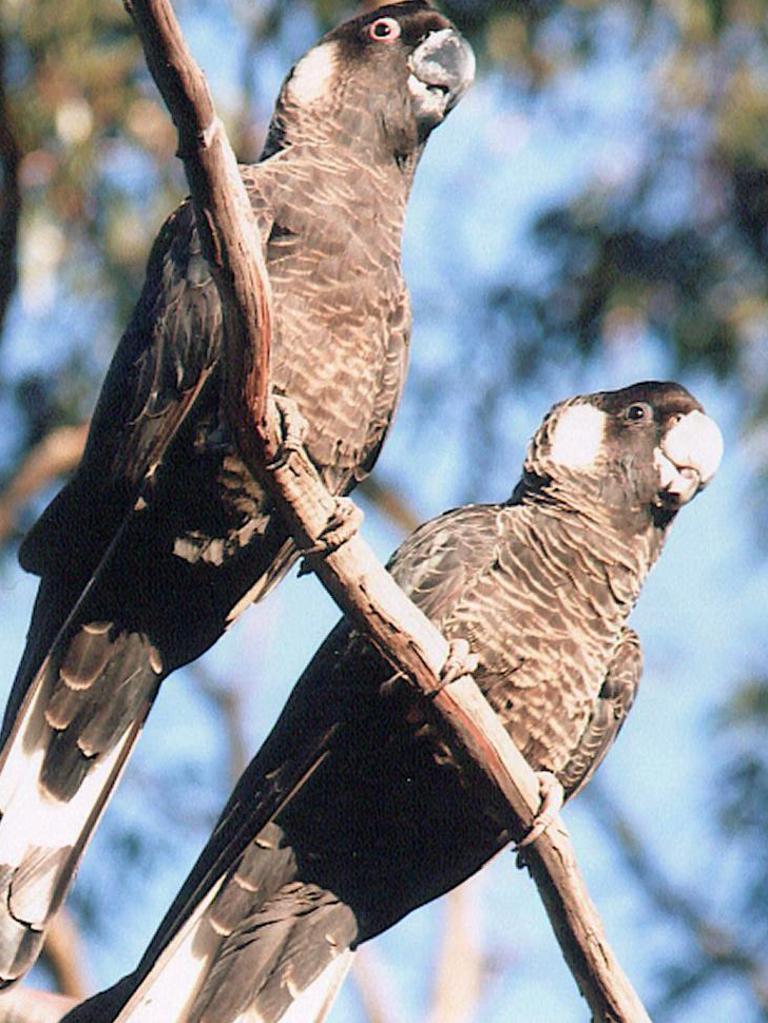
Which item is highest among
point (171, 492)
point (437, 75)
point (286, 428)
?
point (437, 75)

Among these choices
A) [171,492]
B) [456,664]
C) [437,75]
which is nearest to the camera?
[456,664]

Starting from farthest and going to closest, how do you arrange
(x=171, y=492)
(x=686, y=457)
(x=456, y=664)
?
(x=686, y=457), (x=171, y=492), (x=456, y=664)

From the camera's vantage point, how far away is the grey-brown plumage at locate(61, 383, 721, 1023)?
2.95m

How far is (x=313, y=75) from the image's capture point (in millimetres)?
3361

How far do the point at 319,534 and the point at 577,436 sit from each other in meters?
0.91

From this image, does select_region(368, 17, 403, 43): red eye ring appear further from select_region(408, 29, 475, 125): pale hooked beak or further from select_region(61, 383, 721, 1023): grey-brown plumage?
select_region(61, 383, 721, 1023): grey-brown plumage

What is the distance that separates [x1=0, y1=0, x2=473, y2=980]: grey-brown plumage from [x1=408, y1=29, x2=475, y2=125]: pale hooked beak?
0.70ft

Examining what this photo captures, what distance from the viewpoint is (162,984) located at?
293 centimetres

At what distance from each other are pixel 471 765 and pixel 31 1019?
3.00 feet

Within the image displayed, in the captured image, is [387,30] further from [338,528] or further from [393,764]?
[393,764]

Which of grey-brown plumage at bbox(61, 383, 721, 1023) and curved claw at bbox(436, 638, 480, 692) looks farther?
grey-brown plumage at bbox(61, 383, 721, 1023)

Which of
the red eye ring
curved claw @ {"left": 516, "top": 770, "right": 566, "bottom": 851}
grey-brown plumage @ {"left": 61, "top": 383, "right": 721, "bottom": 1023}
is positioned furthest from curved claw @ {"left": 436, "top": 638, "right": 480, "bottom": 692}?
the red eye ring

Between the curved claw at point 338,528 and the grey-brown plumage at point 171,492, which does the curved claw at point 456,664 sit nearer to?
the curved claw at point 338,528

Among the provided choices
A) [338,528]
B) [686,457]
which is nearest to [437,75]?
[686,457]
